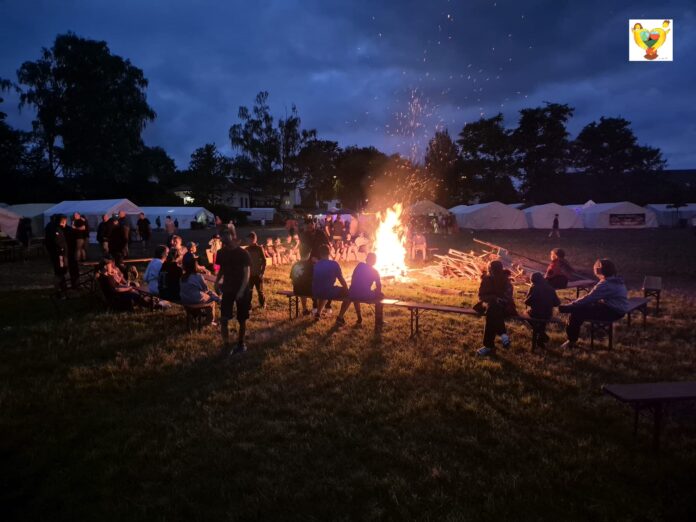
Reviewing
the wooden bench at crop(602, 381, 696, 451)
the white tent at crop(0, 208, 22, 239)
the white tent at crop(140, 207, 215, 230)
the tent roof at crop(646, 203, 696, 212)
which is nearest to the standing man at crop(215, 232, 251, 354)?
the wooden bench at crop(602, 381, 696, 451)

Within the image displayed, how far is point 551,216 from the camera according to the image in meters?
42.7

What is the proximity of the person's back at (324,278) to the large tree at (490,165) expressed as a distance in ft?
185

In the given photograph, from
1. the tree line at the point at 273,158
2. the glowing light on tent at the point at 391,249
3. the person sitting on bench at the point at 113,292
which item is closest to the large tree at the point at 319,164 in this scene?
the tree line at the point at 273,158

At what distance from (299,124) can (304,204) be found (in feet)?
116

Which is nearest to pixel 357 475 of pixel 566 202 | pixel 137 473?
pixel 137 473

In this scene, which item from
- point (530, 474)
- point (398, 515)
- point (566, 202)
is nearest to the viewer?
point (398, 515)

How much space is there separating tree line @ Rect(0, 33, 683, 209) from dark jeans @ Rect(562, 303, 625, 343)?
1856 inches

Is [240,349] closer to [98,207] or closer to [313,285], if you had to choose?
[313,285]

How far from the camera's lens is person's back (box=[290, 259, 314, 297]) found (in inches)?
362

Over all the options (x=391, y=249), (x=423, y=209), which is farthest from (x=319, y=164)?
(x=391, y=249)

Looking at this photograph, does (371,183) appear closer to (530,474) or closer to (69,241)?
(69,241)

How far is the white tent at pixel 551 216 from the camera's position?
140 feet

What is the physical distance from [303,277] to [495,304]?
3855 mm

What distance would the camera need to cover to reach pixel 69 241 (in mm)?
12500
